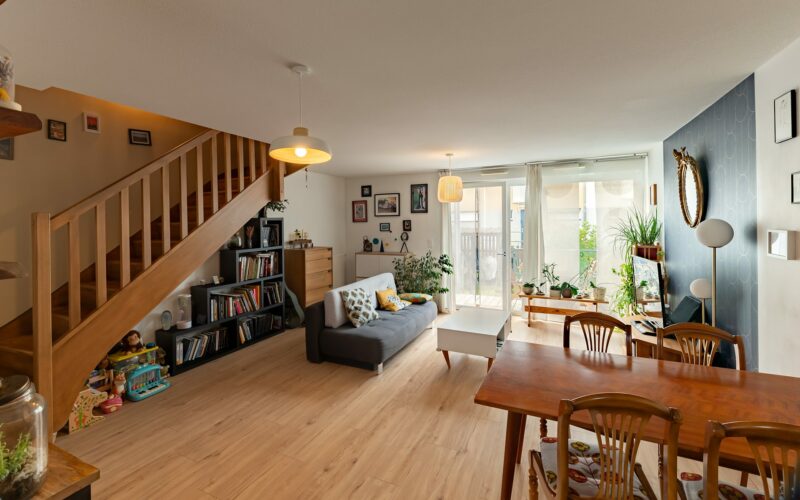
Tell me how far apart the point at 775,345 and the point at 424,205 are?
15.1 ft

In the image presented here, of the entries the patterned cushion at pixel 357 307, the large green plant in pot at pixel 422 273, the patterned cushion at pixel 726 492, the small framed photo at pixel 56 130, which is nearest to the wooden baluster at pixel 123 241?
the small framed photo at pixel 56 130

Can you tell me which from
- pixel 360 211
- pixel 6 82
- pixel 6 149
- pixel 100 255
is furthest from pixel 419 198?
pixel 6 82

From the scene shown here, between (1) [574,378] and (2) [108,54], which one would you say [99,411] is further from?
(1) [574,378]

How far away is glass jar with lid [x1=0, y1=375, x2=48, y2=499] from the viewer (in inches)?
35.9

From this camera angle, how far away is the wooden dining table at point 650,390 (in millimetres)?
1331

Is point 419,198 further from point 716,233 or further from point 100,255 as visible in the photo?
point 100,255

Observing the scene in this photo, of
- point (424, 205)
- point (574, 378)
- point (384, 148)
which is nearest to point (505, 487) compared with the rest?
point (574, 378)

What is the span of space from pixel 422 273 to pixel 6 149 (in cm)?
481

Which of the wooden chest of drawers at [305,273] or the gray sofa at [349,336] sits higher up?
the wooden chest of drawers at [305,273]

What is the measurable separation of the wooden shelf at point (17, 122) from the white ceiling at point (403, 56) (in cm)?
91

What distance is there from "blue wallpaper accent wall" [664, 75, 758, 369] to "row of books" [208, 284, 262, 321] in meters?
4.68

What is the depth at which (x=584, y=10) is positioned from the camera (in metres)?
1.55

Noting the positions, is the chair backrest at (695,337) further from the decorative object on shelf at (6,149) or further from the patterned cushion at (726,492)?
the decorative object on shelf at (6,149)

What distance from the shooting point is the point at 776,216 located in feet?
6.90
